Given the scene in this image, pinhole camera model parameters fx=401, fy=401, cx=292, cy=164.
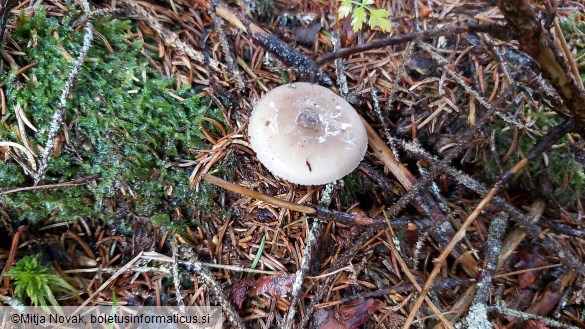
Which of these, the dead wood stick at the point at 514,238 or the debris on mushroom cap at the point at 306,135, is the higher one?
the debris on mushroom cap at the point at 306,135

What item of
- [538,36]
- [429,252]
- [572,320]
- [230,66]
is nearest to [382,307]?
[429,252]

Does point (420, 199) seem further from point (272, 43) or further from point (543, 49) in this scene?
point (272, 43)

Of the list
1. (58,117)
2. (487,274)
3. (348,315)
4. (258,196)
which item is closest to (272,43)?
(258,196)

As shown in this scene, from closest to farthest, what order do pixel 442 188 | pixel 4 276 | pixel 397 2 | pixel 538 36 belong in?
1. pixel 538 36
2. pixel 4 276
3. pixel 442 188
4. pixel 397 2

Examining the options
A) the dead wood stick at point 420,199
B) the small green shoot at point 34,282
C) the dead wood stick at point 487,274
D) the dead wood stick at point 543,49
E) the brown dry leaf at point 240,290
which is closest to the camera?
the dead wood stick at point 543,49

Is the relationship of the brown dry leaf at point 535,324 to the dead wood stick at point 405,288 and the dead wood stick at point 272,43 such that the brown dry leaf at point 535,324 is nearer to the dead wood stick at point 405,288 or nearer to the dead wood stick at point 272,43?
the dead wood stick at point 405,288

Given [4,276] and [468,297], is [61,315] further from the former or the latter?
[468,297]

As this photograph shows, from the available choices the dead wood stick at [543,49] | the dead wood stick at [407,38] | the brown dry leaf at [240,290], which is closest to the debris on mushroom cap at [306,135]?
the brown dry leaf at [240,290]

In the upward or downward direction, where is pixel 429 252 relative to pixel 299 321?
upward
